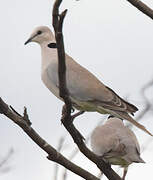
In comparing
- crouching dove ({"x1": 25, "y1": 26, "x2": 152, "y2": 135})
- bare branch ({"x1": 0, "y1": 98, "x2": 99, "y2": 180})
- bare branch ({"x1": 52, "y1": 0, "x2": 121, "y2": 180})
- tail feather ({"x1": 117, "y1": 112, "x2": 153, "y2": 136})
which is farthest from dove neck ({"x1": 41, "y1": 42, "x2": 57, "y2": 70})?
bare branch ({"x1": 0, "y1": 98, "x2": 99, "y2": 180})

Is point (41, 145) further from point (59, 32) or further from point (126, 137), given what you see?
point (126, 137)

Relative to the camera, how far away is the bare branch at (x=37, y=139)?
3516mm

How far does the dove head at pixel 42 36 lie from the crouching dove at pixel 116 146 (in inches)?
46.3

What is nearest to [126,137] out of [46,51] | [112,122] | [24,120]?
[112,122]

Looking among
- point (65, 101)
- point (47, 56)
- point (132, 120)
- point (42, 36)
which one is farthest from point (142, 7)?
point (42, 36)

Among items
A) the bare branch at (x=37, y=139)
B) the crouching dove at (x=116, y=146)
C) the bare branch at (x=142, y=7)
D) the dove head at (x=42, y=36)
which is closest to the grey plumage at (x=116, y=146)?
the crouching dove at (x=116, y=146)

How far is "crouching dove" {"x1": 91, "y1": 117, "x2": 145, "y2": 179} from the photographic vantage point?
465 cm

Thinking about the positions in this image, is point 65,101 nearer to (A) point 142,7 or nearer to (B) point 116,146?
(A) point 142,7

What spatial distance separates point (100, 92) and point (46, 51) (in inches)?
30.1

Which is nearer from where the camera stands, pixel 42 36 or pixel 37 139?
pixel 37 139

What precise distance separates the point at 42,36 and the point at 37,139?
2361mm

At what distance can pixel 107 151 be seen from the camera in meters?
4.61

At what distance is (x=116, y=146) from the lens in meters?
4.73

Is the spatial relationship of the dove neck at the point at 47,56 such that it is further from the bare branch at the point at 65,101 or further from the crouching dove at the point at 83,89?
the bare branch at the point at 65,101
